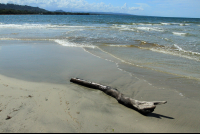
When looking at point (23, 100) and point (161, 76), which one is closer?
point (23, 100)

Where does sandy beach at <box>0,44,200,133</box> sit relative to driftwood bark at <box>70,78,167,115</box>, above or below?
below

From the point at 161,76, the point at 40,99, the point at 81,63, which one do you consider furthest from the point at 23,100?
the point at 161,76

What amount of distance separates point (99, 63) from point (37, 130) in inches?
173

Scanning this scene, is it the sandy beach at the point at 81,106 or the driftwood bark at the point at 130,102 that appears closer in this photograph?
the sandy beach at the point at 81,106

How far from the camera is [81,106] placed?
10.8 feet

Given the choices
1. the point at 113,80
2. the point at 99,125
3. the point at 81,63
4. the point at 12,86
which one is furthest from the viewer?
the point at 81,63

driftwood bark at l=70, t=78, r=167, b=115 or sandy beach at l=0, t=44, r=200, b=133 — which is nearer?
sandy beach at l=0, t=44, r=200, b=133

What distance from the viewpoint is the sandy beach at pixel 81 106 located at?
2.69 metres

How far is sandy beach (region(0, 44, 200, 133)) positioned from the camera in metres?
2.69

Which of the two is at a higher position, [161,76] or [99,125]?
[161,76]

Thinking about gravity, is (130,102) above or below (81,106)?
above

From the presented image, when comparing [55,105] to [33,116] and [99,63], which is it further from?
[99,63]

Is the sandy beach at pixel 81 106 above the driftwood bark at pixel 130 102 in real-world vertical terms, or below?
below

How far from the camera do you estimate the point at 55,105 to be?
3275 mm
